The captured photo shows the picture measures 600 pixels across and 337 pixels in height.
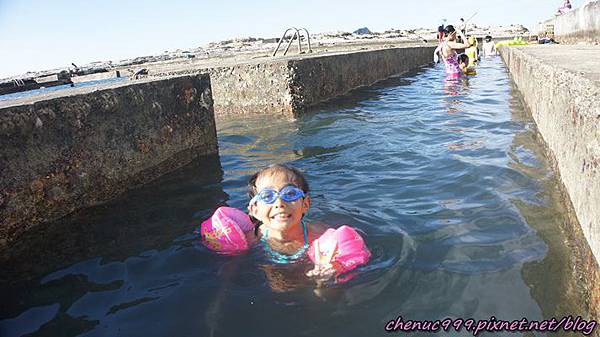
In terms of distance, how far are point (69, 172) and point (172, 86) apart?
5.38 feet

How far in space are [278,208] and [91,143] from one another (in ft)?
5.61

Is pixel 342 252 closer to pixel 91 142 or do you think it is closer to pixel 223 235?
pixel 223 235

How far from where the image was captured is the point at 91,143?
3.83 metres

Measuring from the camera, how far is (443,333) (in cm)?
219

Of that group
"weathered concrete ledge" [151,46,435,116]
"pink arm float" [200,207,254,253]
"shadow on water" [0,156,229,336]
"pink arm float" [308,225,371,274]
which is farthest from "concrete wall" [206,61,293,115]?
"pink arm float" [308,225,371,274]

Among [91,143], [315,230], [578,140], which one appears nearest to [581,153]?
[578,140]

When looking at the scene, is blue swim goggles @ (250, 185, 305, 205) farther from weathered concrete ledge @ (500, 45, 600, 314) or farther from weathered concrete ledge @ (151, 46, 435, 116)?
weathered concrete ledge @ (151, 46, 435, 116)

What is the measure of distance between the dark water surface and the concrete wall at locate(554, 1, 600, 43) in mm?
8512

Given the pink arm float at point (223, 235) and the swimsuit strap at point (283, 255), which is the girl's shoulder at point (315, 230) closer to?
the swimsuit strap at point (283, 255)

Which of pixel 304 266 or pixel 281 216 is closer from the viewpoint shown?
pixel 304 266

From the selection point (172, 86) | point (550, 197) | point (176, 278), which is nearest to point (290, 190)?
point (176, 278)

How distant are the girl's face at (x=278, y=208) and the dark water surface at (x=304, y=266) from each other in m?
0.25

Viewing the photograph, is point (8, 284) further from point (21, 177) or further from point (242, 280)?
point (242, 280)

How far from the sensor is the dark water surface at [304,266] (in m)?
2.41
